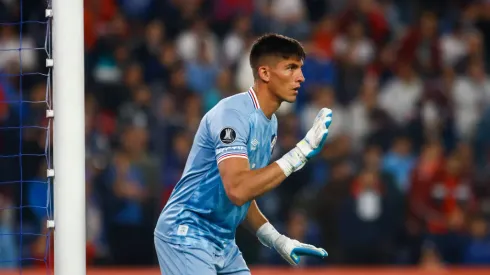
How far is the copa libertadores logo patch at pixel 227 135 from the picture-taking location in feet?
16.5

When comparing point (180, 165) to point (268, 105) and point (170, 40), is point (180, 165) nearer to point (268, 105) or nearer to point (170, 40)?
point (170, 40)

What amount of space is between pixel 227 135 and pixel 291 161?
0.37 meters

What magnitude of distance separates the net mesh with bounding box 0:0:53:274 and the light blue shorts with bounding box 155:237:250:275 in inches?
173

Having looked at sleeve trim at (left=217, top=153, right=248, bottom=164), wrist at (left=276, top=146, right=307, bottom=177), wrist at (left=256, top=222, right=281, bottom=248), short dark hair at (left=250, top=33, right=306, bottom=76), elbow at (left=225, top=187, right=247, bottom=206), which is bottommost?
wrist at (left=256, top=222, right=281, bottom=248)

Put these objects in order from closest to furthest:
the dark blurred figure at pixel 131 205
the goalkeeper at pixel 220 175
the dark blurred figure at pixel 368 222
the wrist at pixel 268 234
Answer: the goalkeeper at pixel 220 175
the wrist at pixel 268 234
the dark blurred figure at pixel 131 205
the dark blurred figure at pixel 368 222

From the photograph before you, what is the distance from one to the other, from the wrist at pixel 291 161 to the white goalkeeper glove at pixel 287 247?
56cm

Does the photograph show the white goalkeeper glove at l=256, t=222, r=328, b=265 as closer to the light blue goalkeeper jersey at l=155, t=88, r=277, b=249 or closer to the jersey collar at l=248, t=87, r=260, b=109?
the light blue goalkeeper jersey at l=155, t=88, r=277, b=249

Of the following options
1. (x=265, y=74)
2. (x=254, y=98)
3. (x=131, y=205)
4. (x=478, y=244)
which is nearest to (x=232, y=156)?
(x=254, y=98)

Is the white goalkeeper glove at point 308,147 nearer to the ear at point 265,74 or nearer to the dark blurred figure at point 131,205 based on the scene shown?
the ear at point 265,74

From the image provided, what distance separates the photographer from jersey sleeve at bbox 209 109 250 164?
197 inches

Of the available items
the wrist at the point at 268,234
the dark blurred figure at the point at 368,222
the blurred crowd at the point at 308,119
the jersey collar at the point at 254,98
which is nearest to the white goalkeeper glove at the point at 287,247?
the wrist at the point at 268,234

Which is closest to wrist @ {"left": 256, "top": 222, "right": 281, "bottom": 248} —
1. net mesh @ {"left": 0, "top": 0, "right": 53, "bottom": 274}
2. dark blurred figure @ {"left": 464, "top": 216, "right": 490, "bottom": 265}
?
net mesh @ {"left": 0, "top": 0, "right": 53, "bottom": 274}

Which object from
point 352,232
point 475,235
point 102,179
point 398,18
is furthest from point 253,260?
point 398,18

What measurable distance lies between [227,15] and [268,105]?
7.63 m
